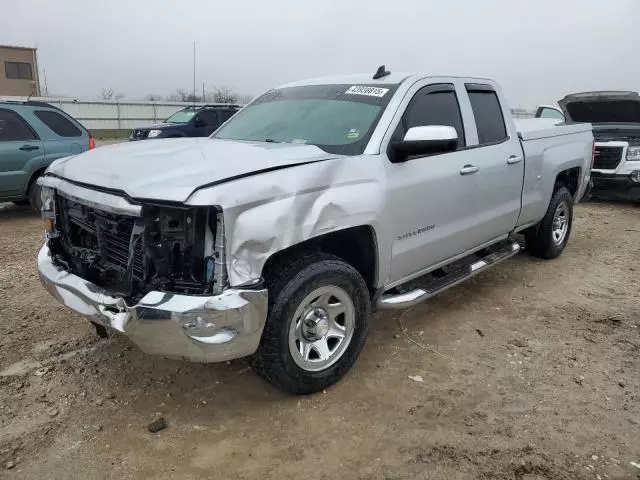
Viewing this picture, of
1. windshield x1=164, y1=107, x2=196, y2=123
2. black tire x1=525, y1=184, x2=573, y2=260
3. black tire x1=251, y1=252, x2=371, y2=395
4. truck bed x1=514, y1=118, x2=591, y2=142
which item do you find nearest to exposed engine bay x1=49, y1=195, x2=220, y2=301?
black tire x1=251, y1=252, x2=371, y2=395

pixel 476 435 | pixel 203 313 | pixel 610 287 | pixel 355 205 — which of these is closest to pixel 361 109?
pixel 355 205

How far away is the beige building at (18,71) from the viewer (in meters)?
48.5

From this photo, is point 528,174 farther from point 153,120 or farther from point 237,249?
point 153,120

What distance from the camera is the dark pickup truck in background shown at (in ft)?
31.4

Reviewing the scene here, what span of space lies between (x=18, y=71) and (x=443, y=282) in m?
56.0

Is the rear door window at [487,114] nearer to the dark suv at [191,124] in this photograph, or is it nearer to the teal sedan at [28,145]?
the teal sedan at [28,145]

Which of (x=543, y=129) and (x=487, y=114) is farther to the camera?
(x=543, y=129)

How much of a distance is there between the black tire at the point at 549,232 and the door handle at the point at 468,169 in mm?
2030

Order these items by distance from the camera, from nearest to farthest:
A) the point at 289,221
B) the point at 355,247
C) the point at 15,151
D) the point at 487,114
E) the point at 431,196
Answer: the point at 289,221
the point at 355,247
the point at 431,196
the point at 487,114
the point at 15,151

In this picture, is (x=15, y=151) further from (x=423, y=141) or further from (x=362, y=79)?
(x=423, y=141)

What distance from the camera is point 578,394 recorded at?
3.39m

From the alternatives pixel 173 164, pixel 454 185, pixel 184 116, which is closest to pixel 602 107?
pixel 454 185

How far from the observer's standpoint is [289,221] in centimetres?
288

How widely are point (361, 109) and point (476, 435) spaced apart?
88.0 inches
